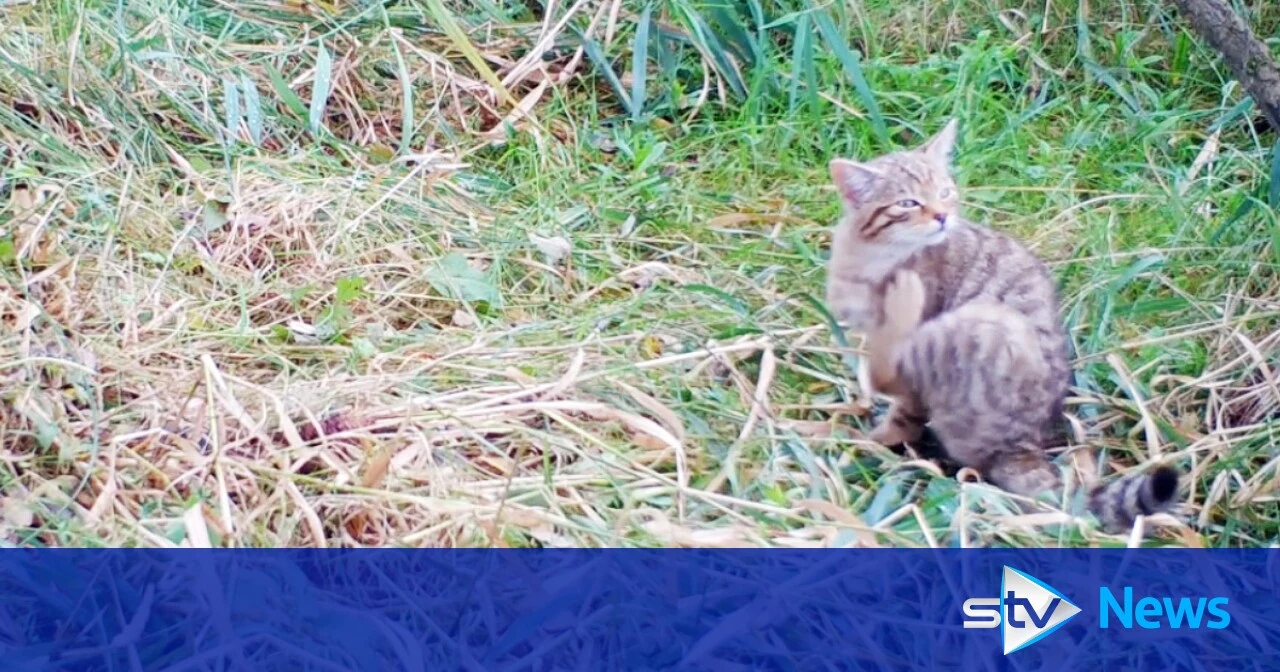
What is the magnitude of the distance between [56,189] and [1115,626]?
2456mm

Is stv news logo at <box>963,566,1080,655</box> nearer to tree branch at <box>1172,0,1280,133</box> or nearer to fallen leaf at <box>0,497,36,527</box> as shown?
tree branch at <box>1172,0,1280,133</box>

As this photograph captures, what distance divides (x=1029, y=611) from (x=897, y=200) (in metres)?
1.00

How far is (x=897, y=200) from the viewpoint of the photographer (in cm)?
315

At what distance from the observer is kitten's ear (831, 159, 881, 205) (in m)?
3.17

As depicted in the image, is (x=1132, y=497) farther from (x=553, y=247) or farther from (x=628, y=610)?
(x=553, y=247)

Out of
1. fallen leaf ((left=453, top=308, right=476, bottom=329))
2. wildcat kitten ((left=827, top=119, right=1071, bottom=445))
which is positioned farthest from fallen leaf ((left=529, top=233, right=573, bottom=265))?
wildcat kitten ((left=827, top=119, right=1071, bottom=445))

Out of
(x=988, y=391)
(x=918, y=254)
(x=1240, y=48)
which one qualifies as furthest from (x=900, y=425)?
(x=1240, y=48)

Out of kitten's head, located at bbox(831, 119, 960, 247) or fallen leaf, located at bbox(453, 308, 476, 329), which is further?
fallen leaf, located at bbox(453, 308, 476, 329)

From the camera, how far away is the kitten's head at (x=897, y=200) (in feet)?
10.3

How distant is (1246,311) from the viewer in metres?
3.22

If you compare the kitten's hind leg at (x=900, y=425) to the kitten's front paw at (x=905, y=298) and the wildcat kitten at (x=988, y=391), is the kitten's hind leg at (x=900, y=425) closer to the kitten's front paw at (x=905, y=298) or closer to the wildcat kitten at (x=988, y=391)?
the wildcat kitten at (x=988, y=391)

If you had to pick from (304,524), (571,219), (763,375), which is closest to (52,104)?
(571,219)

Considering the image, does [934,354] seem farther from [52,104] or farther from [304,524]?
Answer: [52,104]

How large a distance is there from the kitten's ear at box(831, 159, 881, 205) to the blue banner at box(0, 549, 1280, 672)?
2.96 feet
